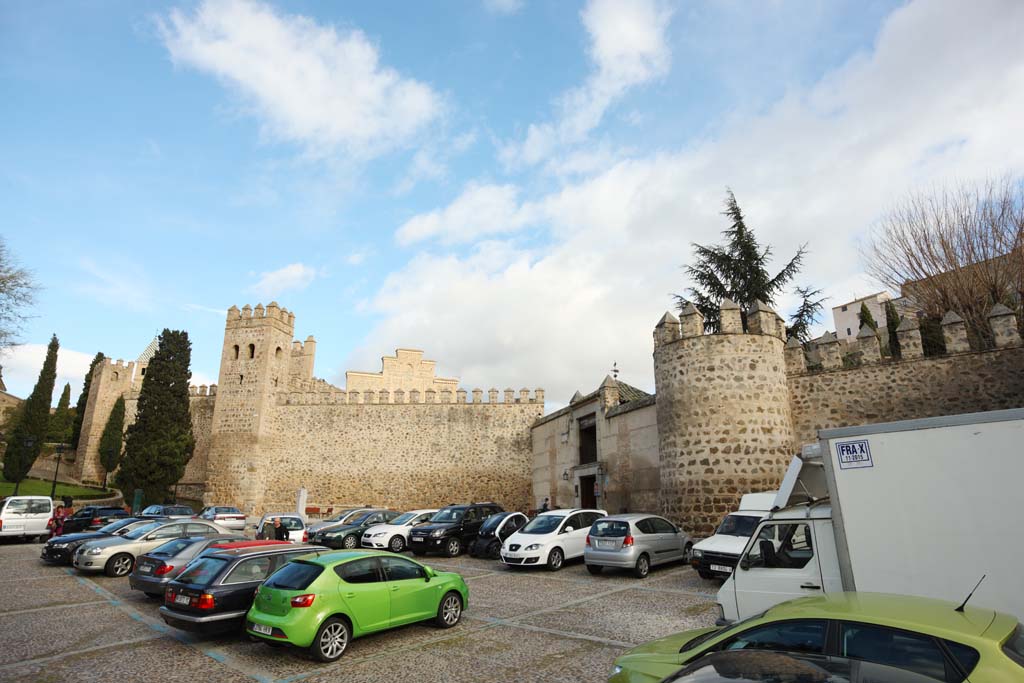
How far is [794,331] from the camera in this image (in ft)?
73.3

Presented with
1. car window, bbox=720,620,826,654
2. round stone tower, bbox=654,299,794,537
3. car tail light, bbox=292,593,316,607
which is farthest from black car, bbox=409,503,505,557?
car window, bbox=720,620,826,654

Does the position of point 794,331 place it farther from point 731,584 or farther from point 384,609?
point 384,609

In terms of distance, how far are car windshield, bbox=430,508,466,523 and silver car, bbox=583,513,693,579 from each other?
17.2 ft

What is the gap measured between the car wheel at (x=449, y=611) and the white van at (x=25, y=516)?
18427 mm

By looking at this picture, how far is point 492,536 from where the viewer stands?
15.3 meters

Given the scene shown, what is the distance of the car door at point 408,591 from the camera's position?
728 centimetres

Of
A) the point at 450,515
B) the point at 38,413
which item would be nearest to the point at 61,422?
the point at 38,413

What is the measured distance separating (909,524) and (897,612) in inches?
115

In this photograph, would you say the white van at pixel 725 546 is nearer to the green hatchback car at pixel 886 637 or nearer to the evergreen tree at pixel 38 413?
the green hatchback car at pixel 886 637

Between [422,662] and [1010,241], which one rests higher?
[1010,241]

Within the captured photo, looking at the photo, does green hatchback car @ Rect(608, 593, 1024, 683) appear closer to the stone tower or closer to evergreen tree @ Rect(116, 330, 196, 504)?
the stone tower

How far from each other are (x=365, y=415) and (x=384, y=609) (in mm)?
25538

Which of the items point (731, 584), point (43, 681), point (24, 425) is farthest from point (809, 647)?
point (24, 425)

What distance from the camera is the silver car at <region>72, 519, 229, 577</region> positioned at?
1240 cm
